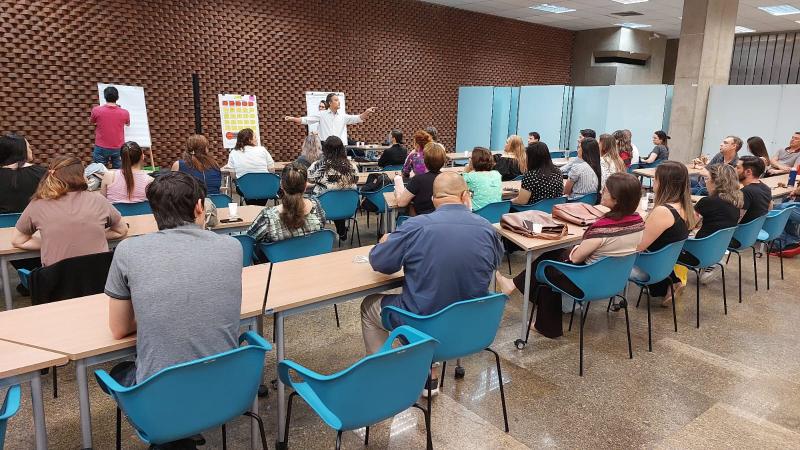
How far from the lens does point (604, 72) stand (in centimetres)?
1352

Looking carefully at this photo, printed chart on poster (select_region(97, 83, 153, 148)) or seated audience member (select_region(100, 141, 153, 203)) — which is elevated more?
printed chart on poster (select_region(97, 83, 153, 148))

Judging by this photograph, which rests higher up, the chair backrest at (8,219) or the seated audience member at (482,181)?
the seated audience member at (482,181)

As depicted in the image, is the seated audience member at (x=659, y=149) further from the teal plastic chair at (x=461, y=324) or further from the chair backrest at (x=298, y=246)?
the teal plastic chair at (x=461, y=324)

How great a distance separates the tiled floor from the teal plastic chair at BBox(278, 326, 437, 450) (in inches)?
28.8

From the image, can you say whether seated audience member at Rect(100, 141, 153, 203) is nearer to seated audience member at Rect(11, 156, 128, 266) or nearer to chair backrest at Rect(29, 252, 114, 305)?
seated audience member at Rect(11, 156, 128, 266)

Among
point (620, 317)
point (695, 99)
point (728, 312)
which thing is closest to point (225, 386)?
point (620, 317)

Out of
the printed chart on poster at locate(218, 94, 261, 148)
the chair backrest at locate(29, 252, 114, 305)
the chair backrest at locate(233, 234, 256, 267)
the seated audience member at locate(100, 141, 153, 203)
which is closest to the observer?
the chair backrest at locate(29, 252, 114, 305)

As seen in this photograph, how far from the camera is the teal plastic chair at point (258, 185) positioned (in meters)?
5.64

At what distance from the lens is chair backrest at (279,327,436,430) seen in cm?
163

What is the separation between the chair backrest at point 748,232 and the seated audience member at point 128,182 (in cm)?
477

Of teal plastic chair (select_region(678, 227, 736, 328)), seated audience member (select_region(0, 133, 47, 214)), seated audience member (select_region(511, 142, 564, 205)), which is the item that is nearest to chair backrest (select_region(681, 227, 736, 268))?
teal plastic chair (select_region(678, 227, 736, 328))

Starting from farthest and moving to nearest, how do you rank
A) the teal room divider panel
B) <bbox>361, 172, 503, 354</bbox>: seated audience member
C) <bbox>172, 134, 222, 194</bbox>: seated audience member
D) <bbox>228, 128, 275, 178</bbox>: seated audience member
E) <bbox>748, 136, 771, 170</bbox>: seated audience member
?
the teal room divider panel
<bbox>748, 136, 771, 170</bbox>: seated audience member
<bbox>228, 128, 275, 178</bbox>: seated audience member
<bbox>172, 134, 222, 194</bbox>: seated audience member
<bbox>361, 172, 503, 354</bbox>: seated audience member

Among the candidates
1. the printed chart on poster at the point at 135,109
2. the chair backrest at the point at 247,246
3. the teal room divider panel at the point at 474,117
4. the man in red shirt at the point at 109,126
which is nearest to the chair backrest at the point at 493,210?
the chair backrest at the point at 247,246

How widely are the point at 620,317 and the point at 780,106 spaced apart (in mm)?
6661
